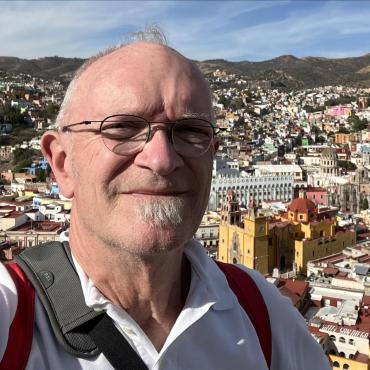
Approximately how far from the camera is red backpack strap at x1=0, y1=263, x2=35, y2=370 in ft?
3.10

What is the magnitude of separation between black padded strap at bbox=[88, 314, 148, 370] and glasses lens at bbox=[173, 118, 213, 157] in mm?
398

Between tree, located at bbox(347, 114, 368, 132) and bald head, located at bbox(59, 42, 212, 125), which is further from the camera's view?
tree, located at bbox(347, 114, 368, 132)

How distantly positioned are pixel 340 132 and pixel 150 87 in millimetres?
48373

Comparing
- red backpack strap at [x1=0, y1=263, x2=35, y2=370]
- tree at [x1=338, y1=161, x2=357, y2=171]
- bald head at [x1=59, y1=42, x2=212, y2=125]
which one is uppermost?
bald head at [x1=59, y1=42, x2=212, y2=125]

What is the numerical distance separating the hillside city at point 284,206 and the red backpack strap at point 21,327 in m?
0.45

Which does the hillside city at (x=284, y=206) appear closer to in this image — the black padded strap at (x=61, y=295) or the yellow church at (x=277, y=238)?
the yellow church at (x=277, y=238)

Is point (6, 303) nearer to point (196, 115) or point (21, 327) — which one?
point (21, 327)

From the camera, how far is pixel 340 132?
47312 millimetres

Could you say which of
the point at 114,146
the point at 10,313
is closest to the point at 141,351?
the point at 10,313

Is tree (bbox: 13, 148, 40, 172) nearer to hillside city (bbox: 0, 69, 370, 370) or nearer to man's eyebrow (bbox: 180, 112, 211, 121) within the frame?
hillside city (bbox: 0, 69, 370, 370)

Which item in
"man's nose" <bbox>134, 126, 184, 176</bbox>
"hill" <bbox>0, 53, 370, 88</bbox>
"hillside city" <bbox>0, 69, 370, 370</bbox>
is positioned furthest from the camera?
"hill" <bbox>0, 53, 370, 88</bbox>

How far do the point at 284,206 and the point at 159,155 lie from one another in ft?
69.2

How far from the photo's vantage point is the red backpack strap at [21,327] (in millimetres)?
946

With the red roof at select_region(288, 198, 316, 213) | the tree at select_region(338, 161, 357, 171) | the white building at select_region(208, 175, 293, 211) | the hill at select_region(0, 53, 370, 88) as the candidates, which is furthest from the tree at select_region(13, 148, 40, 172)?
the hill at select_region(0, 53, 370, 88)
